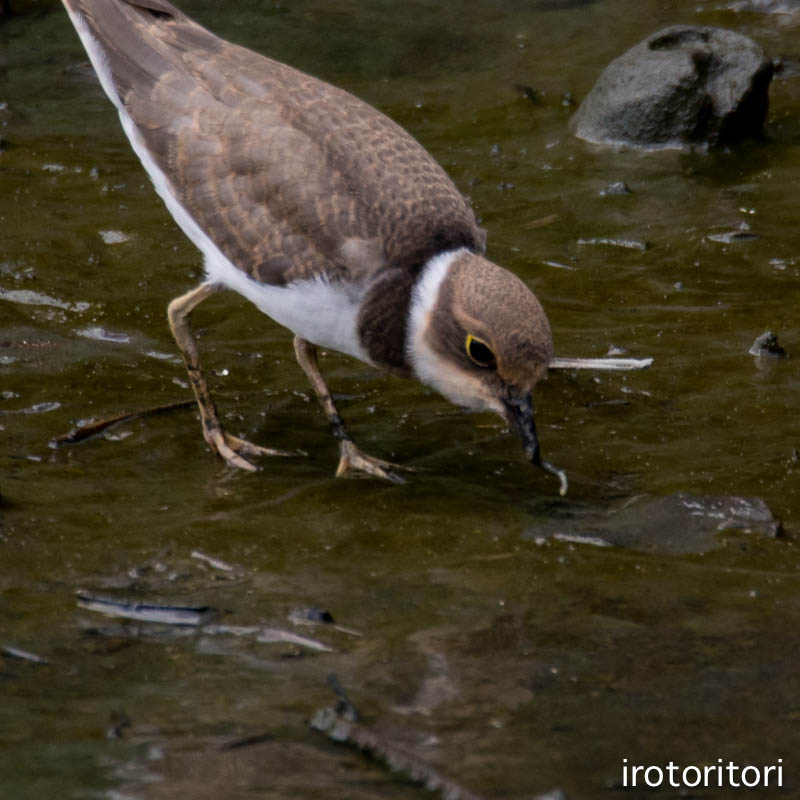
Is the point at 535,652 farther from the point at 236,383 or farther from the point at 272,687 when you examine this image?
the point at 236,383

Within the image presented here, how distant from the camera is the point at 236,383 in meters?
7.08

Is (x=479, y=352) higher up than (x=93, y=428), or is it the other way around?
(x=479, y=352)

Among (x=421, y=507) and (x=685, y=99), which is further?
(x=685, y=99)

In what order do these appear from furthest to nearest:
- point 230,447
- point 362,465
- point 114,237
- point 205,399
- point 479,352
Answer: point 114,237 → point 205,399 → point 230,447 → point 362,465 → point 479,352

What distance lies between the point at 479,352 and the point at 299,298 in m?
0.88

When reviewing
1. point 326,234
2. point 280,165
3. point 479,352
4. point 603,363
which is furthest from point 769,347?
point 280,165

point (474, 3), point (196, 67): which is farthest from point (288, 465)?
point (474, 3)

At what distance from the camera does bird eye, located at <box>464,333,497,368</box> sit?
5.57m

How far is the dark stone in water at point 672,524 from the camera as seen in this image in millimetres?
5387

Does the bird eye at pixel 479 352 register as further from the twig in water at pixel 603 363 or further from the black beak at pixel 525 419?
the twig in water at pixel 603 363

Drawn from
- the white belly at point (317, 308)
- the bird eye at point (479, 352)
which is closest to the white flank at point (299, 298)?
the white belly at point (317, 308)

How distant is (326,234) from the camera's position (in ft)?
19.4

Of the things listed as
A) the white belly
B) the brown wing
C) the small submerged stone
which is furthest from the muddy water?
the brown wing

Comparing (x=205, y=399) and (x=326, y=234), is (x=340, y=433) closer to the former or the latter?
(x=205, y=399)
